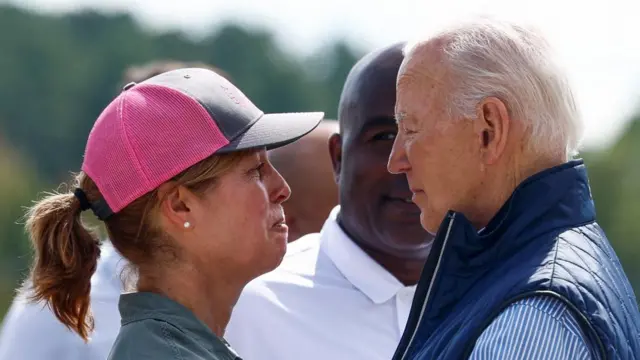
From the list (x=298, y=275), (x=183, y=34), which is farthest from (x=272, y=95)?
(x=298, y=275)

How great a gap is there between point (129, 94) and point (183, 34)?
230ft

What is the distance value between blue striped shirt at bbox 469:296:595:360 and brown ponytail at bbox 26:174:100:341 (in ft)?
3.53

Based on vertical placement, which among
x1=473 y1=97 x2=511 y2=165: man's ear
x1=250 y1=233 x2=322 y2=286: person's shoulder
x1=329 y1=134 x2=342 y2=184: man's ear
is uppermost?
x1=473 y1=97 x2=511 y2=165: man's ear

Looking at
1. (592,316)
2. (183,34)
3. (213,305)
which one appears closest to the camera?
(592,316)

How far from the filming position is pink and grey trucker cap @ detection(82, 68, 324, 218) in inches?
119

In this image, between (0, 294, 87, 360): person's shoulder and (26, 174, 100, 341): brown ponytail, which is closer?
(26, 174, 100, 341): brown ponytail

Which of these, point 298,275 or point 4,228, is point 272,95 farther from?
point 298,275

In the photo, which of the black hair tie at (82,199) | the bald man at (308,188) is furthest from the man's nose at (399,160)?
the bald man at (308,188)

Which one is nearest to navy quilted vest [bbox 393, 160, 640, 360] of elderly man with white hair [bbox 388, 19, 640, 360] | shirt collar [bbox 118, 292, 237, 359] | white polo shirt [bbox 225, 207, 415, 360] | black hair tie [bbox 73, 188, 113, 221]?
elderly man with white hair [bbox 388, 19, 640, 360]

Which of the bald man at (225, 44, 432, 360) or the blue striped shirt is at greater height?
the blue striped shirt

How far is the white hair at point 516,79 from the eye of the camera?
2.75m

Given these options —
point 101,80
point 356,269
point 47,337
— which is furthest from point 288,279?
point 101,80

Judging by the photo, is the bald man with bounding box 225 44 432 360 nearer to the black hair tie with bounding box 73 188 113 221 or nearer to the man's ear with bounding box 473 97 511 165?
the black hair tie with bounding box 73 188 113 221

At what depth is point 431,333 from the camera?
2775 mm
